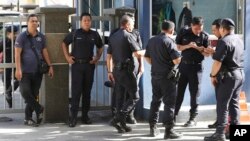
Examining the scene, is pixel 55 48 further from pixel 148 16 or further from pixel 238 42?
pixel 238 42

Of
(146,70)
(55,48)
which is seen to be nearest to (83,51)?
(55,48)

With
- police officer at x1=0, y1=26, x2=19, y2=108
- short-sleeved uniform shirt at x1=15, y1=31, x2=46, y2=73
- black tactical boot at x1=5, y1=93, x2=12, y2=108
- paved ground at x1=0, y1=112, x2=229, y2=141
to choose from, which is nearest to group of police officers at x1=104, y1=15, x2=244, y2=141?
paved ground at x1=0, y1=112, x2=229, y2=141

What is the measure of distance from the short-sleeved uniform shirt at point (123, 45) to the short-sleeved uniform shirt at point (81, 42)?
2.67ft

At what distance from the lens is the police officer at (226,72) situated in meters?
7.37

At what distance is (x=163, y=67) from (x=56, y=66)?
2.26m

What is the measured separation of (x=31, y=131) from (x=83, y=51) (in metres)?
1.61

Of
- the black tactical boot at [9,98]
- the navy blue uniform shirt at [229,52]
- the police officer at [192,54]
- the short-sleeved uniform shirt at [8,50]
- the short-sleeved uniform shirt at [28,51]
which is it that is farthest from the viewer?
the black tactical boot at [9,98]

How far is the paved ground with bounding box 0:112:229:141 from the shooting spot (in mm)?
8047

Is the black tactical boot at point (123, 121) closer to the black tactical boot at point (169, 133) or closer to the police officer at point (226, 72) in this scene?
the black tactical boot at point (169, 133)

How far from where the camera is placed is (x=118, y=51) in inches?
325

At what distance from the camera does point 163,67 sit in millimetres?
7812

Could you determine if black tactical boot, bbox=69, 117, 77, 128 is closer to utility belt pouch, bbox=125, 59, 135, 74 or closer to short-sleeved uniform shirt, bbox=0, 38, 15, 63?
utility belt pouch, bbox=125, 59, 135, 74

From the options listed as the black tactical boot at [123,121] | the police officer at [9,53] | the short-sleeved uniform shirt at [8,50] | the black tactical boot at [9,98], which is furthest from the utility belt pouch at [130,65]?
the black tactical boot at [9,98]

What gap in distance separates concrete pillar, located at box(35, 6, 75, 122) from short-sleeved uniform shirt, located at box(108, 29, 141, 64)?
1299 millimetres
